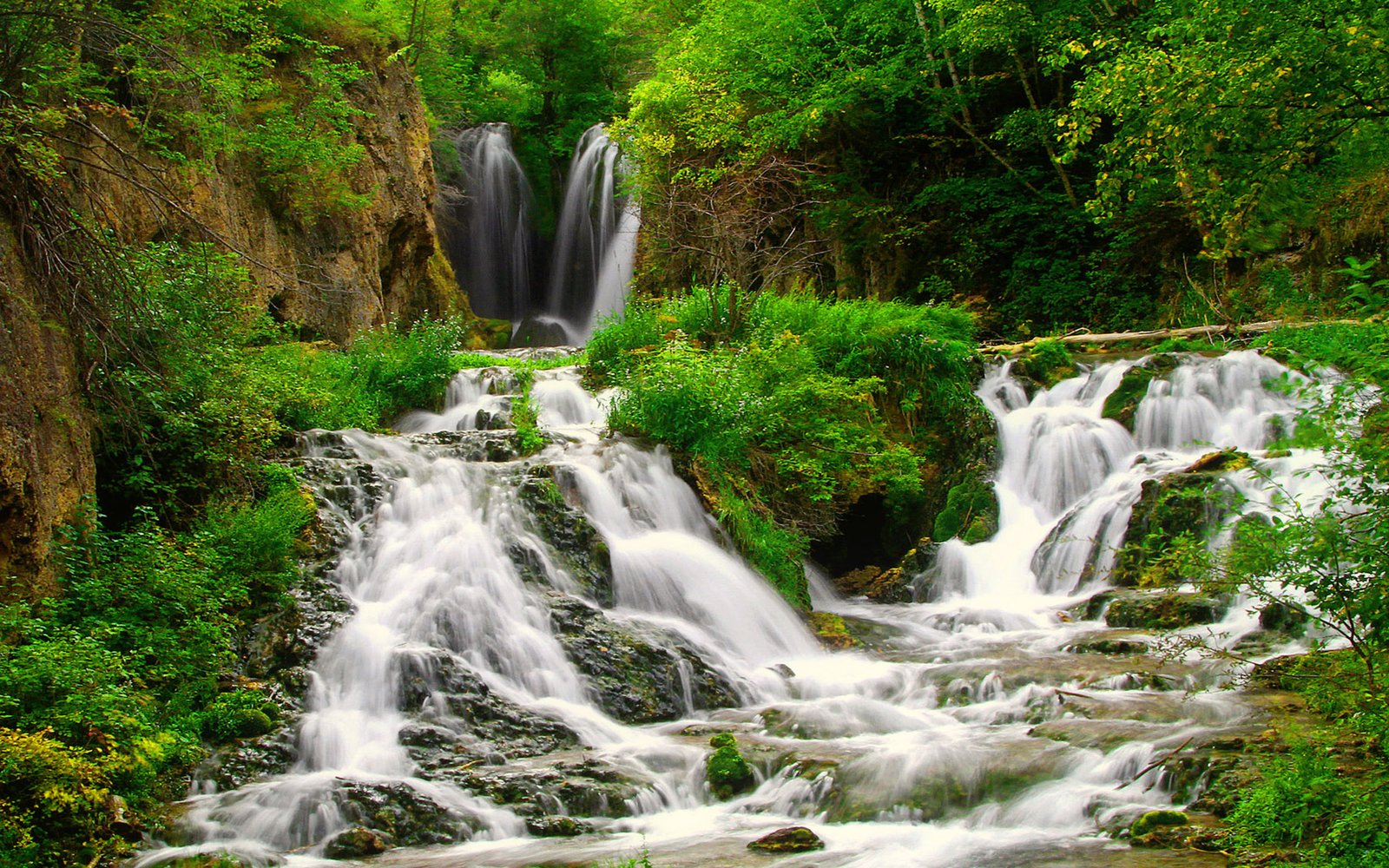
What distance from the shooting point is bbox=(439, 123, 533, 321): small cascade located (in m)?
26.3

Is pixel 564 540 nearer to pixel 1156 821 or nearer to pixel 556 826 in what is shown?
pixel 556 826

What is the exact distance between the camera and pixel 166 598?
6824 mm

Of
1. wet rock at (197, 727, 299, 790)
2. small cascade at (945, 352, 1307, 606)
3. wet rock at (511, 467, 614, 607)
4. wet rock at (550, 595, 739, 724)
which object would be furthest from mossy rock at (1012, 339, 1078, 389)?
wet rock at (197, 727, 299, 790)

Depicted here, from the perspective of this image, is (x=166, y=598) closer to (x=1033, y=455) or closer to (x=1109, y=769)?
(x=1109, y=769)

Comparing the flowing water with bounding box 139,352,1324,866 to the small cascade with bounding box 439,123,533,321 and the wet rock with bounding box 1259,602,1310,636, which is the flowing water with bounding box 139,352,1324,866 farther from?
the small cascade with bounding box 439,123,533,321

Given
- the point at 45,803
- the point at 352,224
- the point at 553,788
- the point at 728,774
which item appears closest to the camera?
the point at 45,803

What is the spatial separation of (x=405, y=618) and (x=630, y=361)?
6.40 metres

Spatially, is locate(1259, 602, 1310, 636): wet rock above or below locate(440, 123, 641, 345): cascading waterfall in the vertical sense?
below

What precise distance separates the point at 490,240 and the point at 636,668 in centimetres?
2018

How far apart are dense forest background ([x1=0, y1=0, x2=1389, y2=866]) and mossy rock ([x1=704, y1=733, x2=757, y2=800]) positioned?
10.2ft

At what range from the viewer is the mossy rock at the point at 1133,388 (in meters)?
12.8

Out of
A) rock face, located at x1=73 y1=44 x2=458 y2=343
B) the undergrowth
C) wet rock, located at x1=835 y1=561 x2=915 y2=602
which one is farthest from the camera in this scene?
rock face, located at x1=73 y1=44 x2=458 y2=343

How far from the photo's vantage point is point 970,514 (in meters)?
12.3

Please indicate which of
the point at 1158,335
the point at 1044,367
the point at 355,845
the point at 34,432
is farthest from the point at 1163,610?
the point at 34,432
